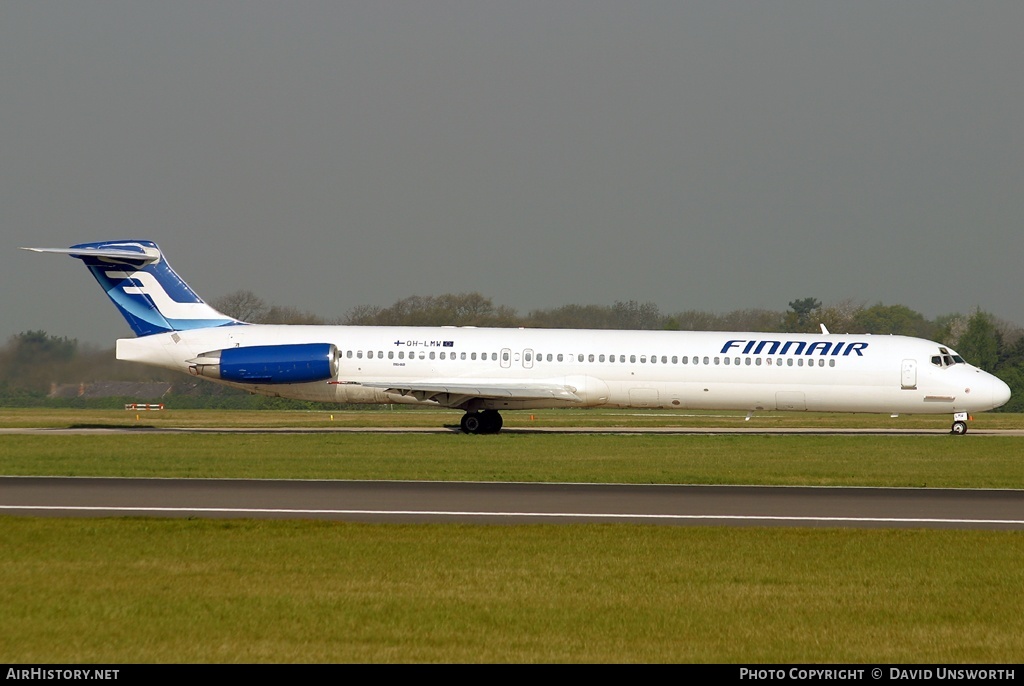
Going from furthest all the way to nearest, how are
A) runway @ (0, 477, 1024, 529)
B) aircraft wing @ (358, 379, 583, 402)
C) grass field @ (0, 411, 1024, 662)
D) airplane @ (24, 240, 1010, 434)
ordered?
airplane @ (24, 240, 1010, 434)
aircraft wing @ (358, 379, 583, 402)
runway @ (0, 477, 1024, 529)
grass field @ (0, 411, 1024, 662)

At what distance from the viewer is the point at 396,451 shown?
27219 millimetres

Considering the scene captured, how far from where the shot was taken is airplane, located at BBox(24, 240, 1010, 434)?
3534 centimetres

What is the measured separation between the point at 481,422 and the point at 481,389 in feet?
5.52

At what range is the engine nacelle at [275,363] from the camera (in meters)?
35.4

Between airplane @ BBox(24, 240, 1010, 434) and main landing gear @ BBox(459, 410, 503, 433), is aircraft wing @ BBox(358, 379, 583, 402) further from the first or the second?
main landing gear @ BBox(459, 410, 503, 433)

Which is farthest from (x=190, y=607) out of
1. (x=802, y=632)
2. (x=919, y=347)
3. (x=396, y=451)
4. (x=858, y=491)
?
(x=919, y=347)

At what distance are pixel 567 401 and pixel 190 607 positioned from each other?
2642cm

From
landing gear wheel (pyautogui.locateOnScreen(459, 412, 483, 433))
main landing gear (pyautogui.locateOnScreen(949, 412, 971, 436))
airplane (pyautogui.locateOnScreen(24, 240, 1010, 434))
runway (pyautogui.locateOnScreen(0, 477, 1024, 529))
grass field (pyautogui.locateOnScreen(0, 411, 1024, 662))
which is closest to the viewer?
grass field (pyautogui.locateOnScreen(0, 411, 1024, 662))

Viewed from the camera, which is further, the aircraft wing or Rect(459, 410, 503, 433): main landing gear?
Rect(459, 410, 503, 433): main landing gear

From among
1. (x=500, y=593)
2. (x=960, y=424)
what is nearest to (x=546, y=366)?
(x=960, y=424)

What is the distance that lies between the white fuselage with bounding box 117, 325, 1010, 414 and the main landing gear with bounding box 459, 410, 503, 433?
39 cm

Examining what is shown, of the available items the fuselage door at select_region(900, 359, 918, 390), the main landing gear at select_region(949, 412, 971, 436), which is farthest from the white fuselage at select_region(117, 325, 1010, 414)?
the main landing gear at select_region(949, 412, 971, 436)

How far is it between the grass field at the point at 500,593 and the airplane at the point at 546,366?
824 inches

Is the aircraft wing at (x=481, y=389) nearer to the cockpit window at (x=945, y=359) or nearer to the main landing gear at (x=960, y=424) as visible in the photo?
the cockpit window at (x=945, y=359)
